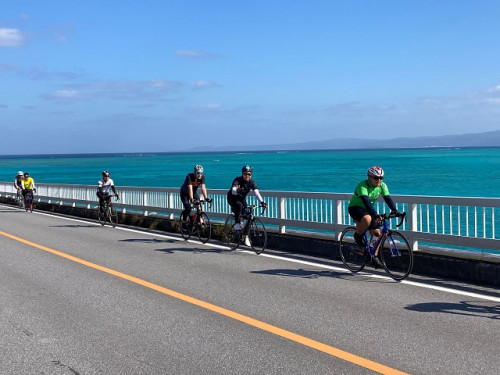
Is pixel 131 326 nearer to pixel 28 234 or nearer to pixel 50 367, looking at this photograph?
pixel 50 367

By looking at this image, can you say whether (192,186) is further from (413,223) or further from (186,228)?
(413,223)

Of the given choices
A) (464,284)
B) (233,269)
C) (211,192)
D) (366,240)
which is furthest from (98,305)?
(211,192)

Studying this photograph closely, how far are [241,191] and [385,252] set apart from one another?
3.74 metres

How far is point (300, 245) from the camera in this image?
13.3 meters

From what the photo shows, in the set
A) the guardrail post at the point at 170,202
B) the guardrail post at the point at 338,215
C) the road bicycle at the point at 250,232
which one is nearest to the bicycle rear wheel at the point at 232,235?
the road bicycle at the point at 250,232

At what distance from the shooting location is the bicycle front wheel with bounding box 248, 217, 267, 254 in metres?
13.3

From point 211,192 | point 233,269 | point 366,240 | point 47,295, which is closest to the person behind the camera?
point 47,295

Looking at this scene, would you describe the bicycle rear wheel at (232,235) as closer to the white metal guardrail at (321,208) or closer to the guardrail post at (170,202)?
the white metal guardrail at (321,208)

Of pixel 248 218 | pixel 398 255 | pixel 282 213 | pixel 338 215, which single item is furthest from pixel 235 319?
pixel 282 213

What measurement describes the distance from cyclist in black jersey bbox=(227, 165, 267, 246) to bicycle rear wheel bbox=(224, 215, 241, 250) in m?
0.15

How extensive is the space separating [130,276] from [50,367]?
481cm

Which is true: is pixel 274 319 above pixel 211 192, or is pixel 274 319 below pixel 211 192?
below

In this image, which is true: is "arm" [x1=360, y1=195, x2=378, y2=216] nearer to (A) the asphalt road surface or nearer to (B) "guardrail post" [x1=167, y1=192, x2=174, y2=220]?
(A) the asphalt road surface

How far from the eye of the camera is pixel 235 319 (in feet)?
23.8
